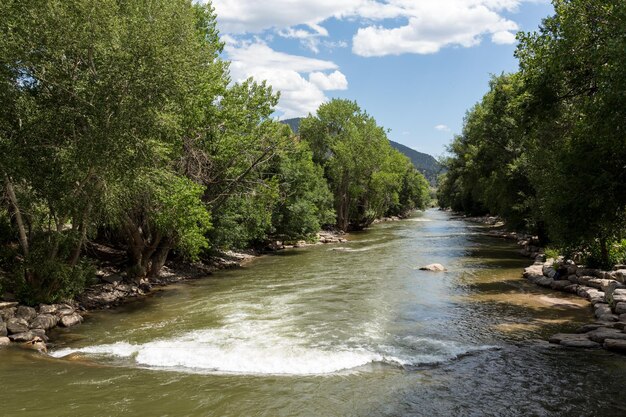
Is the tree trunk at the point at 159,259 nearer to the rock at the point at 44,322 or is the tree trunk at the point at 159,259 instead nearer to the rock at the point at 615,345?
the rock at the point at 44,322

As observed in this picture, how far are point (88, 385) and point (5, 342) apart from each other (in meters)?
4.82

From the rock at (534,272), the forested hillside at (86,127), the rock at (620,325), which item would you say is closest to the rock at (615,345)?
the rock at (620,325)

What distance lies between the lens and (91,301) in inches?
738

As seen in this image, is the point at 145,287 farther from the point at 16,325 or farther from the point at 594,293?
the point at 594,293

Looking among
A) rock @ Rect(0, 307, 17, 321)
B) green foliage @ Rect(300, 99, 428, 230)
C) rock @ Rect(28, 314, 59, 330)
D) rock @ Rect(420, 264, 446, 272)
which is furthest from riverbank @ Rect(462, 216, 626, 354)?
green foliage @ Rect(300, 99, 428, 230)

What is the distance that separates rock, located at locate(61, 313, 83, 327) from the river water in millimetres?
289

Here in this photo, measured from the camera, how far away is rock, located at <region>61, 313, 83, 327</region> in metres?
15.7

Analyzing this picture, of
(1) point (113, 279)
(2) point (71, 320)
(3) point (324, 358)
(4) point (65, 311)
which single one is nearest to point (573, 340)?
(3) point (324, 358)

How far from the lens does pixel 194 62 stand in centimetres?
1711

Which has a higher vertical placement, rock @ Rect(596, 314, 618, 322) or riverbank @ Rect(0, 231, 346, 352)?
riverbank @ Rect(0, 231, 346, 352)

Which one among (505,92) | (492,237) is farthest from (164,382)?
(492,237)

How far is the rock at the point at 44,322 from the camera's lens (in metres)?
14.8

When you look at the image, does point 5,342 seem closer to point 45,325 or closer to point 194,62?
point 45,325

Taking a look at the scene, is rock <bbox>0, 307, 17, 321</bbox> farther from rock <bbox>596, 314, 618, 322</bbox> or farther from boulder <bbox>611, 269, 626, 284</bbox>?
boulder <bbox>611, 269, 626, 284</bbox>
